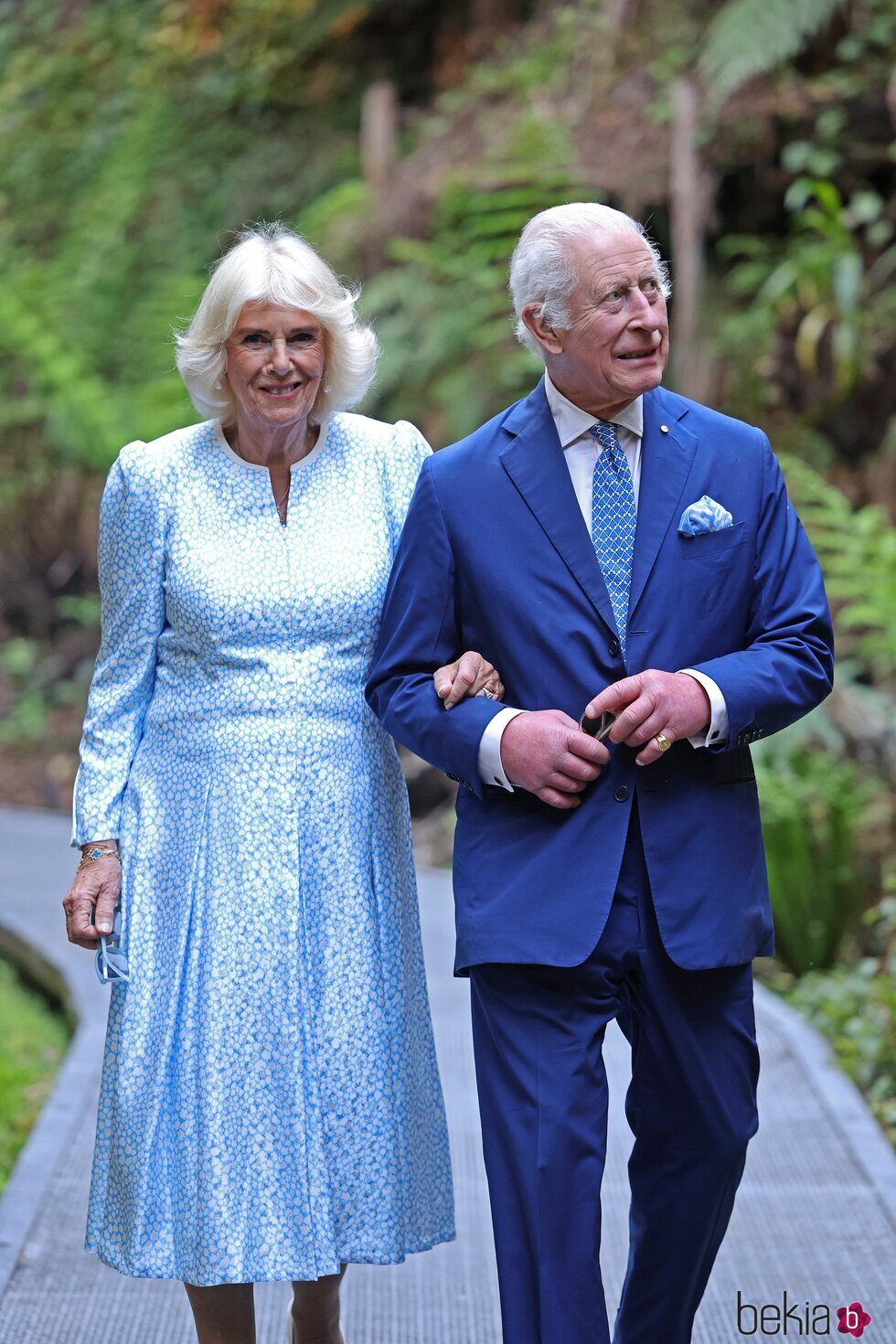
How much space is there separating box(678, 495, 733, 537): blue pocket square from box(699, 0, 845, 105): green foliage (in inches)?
293

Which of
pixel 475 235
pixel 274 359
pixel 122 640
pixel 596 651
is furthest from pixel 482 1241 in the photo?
pixel 475 235

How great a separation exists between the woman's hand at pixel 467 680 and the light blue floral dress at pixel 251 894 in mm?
319

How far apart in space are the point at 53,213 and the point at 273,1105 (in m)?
13.1

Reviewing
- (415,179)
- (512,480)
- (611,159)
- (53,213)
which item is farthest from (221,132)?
(512,480)

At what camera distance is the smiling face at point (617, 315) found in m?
3.02

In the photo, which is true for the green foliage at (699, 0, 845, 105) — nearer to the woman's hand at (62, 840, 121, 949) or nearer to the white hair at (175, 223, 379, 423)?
the white hair at (175, 223, 379, 423)

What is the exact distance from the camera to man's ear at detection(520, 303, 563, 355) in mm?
3104

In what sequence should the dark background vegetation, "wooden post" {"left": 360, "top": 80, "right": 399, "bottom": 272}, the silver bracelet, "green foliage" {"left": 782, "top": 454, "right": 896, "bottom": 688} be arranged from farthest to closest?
"wooden post" {"left": 360, "top": 80, "right": 399, "bottom": 272}, the dark background vegetation, "green foliage" {"left": 782, "top": 454, "right": 896, "bottom": 688}, the silver bracelet

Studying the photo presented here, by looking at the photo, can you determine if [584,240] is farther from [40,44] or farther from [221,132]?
[40,44]

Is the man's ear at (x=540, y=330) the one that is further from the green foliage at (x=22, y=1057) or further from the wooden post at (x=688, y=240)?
the wooden post at (x=688, y=240)

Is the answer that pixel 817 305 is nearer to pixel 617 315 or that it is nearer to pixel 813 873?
pixel 813 873

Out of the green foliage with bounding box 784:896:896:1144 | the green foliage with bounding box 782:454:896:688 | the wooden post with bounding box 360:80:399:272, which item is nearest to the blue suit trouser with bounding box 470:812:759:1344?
the green foliage with bounding box 784:896:896:1144

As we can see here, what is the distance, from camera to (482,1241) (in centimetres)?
446

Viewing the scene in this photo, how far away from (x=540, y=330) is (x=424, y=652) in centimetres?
57
